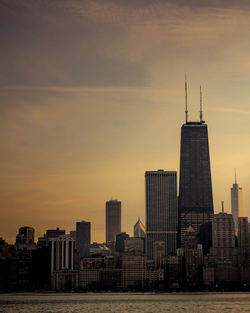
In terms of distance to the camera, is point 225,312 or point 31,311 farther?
point 31,311

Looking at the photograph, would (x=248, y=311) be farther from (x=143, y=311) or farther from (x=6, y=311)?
(x=6, y=311)

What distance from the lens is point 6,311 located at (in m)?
177

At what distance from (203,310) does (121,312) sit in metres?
19.8

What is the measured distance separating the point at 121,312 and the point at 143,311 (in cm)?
536

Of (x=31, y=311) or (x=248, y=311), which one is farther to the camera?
(x=31, y=311)

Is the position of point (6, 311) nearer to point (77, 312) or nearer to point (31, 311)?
point (31, 311)

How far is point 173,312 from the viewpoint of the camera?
16600cm

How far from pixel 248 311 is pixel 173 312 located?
56.5 feet

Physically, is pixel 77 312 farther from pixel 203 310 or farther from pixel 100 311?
pixel 203 310

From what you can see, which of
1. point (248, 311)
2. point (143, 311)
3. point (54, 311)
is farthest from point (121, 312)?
point (248, 311)

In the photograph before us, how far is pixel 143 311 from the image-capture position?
557ft

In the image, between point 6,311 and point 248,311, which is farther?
point 6,311

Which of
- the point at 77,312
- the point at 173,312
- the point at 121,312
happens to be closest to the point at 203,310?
the point at 173,312

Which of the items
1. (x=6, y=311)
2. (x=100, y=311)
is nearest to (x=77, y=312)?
(x=100, y=311)
